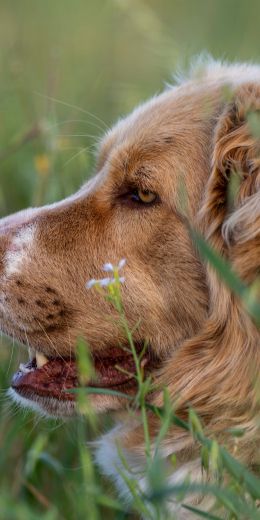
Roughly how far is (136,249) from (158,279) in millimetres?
140

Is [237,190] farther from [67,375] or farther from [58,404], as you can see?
[58,404]

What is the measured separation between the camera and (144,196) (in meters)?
3.64

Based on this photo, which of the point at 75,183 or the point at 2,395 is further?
the point at 75,183

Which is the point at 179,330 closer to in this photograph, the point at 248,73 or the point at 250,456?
the point at 250,456

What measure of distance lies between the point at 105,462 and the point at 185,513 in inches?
20.0

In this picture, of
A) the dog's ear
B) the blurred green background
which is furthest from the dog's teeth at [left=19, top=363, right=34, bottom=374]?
the dog's ear

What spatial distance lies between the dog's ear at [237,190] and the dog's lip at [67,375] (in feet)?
1.84

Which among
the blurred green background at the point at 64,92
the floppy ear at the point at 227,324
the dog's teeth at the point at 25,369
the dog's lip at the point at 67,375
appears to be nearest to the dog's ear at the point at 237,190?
the floppy ear at the point at 227,324

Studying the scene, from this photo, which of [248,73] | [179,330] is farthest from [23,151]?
[179,330]

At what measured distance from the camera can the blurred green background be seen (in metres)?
3.91

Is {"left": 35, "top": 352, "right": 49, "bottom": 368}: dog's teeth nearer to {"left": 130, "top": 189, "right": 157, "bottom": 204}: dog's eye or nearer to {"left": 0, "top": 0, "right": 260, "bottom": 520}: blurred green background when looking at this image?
{"left": 0, "top": 0, "right": 260, "bottom": 520}: blurred green background

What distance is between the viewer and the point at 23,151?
21.6ft

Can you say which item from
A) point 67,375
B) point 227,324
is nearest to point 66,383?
point 67,375

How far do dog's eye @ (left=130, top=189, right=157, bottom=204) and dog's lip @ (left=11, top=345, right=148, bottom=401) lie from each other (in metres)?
0.54
